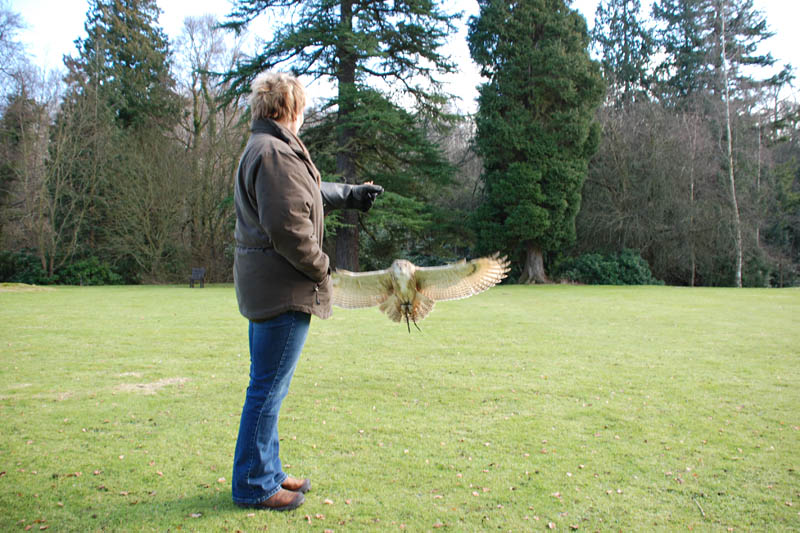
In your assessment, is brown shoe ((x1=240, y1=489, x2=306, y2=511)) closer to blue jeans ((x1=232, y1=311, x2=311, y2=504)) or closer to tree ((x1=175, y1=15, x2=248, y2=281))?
blue jeans ((x1=232, y1=311, x2=311, y2=504))

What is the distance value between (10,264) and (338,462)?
26.1 metres

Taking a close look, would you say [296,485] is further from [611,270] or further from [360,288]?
[611,270]

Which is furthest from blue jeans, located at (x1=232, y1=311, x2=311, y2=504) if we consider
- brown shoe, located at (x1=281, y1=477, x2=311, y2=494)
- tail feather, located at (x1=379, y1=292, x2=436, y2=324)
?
tail feather, located at (x1=379, y1=292, x2=436, y2=324)

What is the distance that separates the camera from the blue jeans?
2.78 m

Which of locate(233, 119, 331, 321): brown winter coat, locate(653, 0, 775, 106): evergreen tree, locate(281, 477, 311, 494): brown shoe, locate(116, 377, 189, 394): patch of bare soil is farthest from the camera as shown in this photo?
locate(653, 0, 775, 106): evergreen tree

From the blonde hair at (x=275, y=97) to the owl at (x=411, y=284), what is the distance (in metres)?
1.85

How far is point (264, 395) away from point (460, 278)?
2536 millimetres

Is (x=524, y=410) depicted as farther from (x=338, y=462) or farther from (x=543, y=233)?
(x=543, y=233)

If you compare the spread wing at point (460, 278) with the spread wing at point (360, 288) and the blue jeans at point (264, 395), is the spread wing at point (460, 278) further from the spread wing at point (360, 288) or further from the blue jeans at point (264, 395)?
the blue jeans at point (264, 395)

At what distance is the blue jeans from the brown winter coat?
4.2 inches

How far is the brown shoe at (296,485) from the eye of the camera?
3.20 metres

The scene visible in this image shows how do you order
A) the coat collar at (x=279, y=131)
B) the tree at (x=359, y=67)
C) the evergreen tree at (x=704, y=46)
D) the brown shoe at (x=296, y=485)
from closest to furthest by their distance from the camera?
1. the coat collar at (x=279, y=131)
2. the brown shoe at (x=296, y=485)
3. the tree at (x=359, y=67)
4. the evergreen tree at (x=704, y=46)

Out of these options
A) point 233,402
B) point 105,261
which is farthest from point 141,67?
point 233,402

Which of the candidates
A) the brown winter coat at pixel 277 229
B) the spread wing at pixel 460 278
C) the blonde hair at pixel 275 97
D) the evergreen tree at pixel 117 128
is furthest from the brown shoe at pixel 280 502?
the evergreen tree at pixel 117 128
